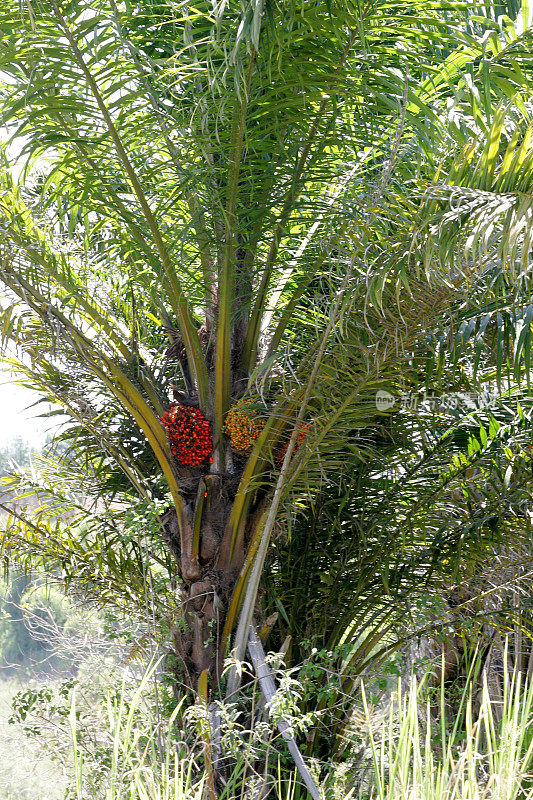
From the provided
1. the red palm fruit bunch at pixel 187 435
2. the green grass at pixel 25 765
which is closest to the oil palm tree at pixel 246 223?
the red palm fruit bunch at pixel 187 435

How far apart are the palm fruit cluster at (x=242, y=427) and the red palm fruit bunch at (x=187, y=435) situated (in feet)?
0.36

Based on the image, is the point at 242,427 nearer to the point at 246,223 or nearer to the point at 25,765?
the point at 246,223

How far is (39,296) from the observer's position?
2656 mm

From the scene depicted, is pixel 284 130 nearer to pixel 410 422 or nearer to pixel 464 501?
pixel 410 422

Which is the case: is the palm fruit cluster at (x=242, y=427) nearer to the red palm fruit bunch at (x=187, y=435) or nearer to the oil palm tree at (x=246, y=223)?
the oil palm tree at (x=246, y=223)

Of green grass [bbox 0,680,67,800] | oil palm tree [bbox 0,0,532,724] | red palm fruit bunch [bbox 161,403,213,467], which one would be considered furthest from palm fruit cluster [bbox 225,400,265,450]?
green grass [bbox 0,680,67,800]

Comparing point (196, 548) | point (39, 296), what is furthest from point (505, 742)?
point (39, 296)

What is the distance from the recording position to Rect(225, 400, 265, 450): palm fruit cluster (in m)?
2.66

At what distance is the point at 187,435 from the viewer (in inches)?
107

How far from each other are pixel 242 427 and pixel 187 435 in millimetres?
226

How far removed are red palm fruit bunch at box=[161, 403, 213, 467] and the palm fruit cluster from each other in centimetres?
11

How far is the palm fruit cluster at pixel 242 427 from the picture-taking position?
266 centimetres

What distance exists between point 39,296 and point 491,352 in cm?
171

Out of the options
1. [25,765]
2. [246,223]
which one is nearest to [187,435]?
[246,223]
